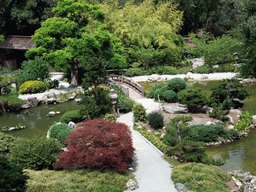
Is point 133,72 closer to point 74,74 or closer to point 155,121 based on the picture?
point 74,74

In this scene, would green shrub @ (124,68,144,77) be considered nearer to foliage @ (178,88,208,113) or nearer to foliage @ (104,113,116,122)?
foliage @ (178,88,208,113)

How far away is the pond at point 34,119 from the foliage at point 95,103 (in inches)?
92.1

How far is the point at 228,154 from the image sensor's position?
10.4 m

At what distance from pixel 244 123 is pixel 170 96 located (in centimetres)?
490

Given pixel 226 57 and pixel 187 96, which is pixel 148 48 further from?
pixel 187 96

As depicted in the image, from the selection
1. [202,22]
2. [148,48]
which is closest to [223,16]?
[202,22]

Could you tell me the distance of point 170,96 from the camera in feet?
52.2

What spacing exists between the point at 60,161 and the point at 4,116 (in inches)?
383

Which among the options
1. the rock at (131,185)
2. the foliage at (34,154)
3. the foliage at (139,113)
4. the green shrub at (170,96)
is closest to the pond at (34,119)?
the foliage at (34,154)

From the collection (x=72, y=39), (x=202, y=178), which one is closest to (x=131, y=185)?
(x=202, y=178)

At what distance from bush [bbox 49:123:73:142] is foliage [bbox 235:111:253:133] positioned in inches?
322

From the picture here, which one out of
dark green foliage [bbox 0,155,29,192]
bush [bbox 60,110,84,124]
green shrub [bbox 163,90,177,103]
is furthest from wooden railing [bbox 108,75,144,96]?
dark green foliage [bbox 0,155,29,192]

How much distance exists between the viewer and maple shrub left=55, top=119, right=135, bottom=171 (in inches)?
311

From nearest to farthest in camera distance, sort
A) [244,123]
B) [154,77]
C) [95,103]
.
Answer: [244,123], [95,103], [154,77]
